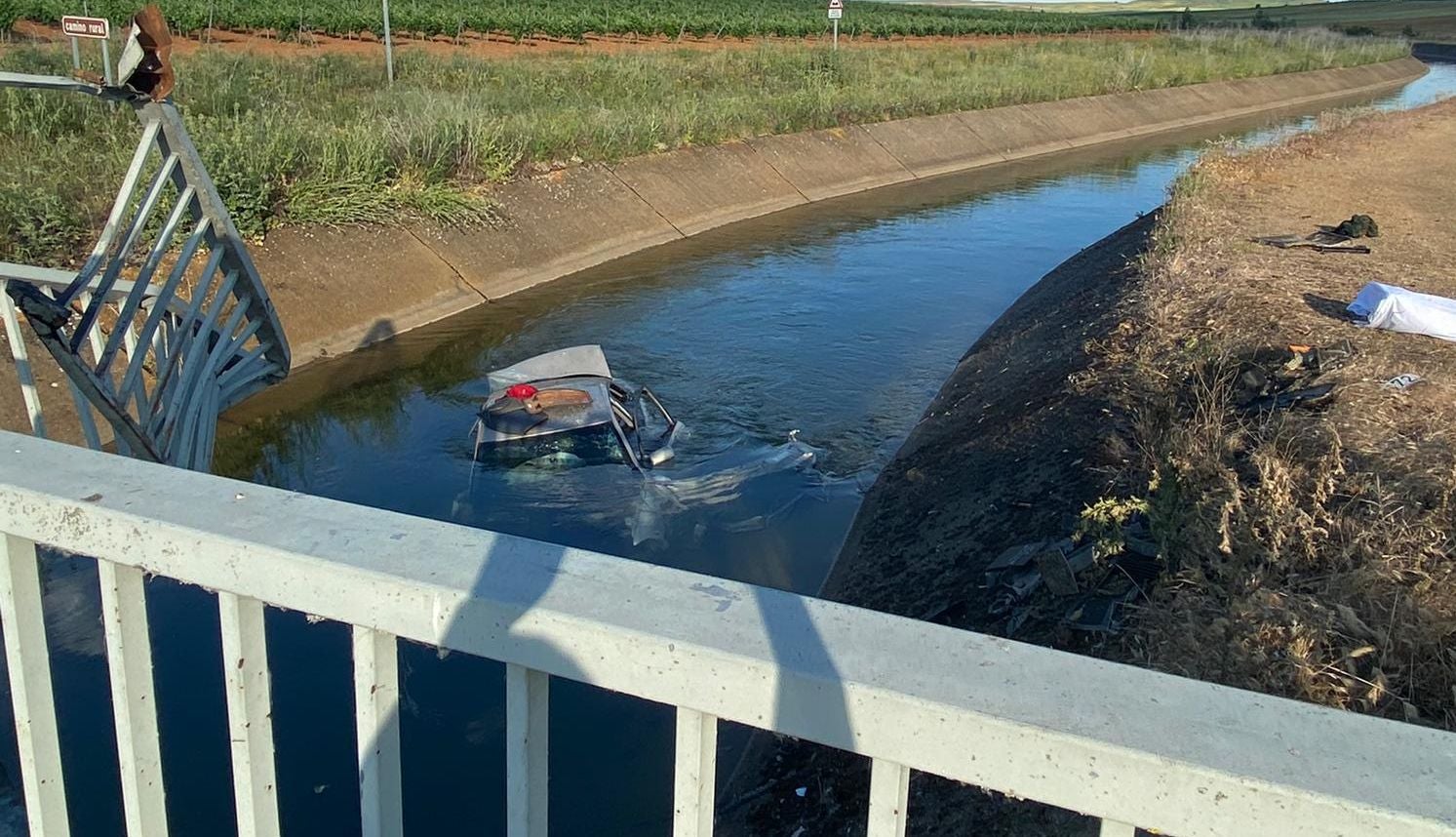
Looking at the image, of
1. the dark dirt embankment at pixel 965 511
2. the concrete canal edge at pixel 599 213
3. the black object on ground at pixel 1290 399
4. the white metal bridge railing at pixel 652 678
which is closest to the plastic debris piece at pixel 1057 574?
the dark dirt embankment at pixel 965 511

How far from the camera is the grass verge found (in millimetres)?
12180

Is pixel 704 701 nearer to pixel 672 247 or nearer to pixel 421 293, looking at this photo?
pixel 421 293

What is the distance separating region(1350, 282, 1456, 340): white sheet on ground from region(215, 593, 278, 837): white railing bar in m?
8.01

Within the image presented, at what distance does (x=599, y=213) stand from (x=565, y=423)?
890 centimetres

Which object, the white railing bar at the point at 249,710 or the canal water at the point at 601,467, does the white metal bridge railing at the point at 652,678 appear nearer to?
the white railing bar at the point at 249,710

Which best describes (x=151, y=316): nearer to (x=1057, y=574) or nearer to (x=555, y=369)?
(x=555, y=369)

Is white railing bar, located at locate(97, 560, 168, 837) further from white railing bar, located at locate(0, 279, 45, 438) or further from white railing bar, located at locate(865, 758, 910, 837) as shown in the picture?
white railing bar, located at locate(0, 279, 45, 438)

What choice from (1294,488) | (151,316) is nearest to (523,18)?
(151,316)

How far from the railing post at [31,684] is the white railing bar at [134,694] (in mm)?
151

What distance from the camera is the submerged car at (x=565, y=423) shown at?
8445mm

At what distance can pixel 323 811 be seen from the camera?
210 inches

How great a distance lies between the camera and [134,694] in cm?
202

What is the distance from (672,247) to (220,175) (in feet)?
22.3

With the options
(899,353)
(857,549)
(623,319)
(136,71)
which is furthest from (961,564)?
(623,319)
